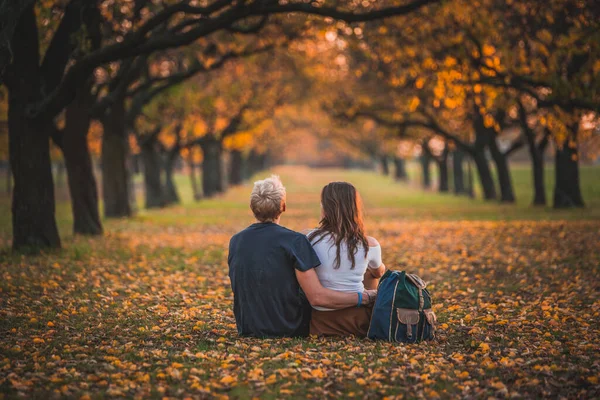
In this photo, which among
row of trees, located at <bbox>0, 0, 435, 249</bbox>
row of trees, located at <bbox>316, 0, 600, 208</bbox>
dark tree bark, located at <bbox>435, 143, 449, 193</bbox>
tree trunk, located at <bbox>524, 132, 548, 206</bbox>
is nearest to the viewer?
row of trees, located at <bbox>0, 0, 435, 249</bbox>

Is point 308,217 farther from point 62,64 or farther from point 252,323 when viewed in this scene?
point 252,323

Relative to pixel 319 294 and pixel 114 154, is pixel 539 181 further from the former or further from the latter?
pixel 319 294

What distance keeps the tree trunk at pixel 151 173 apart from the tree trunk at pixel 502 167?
53.5 ft

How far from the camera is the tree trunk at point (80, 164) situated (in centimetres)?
1762

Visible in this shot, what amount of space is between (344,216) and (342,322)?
1.20 metres

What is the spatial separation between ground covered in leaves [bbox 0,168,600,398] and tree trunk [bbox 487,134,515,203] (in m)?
18.1

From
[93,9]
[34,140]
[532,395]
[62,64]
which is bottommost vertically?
[532,395]

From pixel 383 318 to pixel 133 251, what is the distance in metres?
9.16

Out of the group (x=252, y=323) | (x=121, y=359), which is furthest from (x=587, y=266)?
(x=121, y=359)

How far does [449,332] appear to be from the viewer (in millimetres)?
7684

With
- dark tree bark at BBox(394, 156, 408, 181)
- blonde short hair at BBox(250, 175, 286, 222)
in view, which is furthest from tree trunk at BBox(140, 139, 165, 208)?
dark tree bark at BBox(394, 156, 408, 181)

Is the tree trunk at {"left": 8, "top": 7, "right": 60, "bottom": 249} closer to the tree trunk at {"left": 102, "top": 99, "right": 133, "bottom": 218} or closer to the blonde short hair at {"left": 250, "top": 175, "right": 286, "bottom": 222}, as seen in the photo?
the blonde short hair at {"left": 250, "top": 175, "right": 286, "bottom": 222}

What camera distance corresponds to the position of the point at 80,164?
17719 millimetres

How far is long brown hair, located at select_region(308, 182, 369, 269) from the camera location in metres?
7.00
